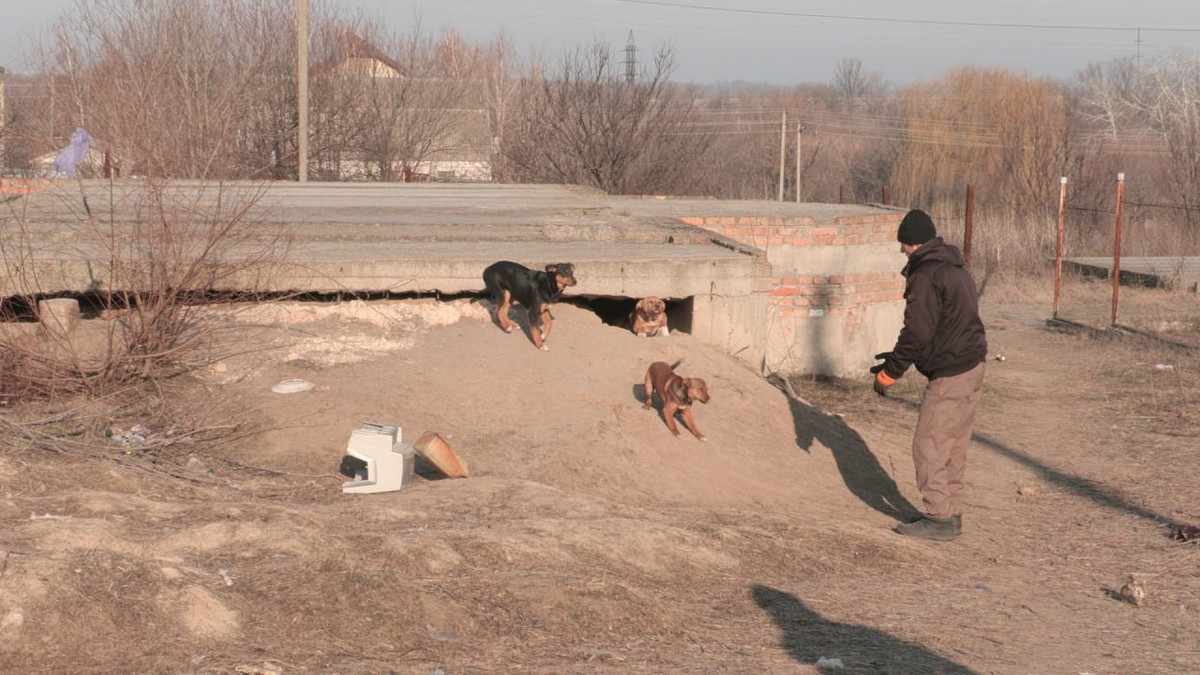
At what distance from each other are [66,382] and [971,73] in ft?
164

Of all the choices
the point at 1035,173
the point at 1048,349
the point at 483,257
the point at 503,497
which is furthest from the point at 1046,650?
the point at 1035,173

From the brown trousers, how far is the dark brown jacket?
0.31 feet

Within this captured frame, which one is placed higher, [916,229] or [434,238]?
[916,229]

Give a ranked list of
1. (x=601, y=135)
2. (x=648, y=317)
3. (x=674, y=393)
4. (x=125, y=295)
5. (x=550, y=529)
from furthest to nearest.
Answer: (x=601, y=135) → (x=648, y=317) → (x=125, y=295) → (x=674, y=393) → (x=550, y=529)

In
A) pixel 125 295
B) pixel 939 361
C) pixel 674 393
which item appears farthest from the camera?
pixel 125 295

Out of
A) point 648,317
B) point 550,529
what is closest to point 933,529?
point 550,529

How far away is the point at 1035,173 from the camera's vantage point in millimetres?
31062

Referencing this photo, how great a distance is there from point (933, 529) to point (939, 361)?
0.99m

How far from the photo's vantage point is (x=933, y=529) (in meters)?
7.59

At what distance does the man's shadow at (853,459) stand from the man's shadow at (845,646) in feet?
7.57

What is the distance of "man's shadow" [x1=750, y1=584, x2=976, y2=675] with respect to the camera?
5.22 meters

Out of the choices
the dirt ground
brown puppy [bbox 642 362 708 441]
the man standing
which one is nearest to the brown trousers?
the man standing

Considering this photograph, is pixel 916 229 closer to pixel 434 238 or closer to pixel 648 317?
pixel 648 317

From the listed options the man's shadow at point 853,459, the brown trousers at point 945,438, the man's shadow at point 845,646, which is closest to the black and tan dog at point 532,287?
the man's shadow at point 853,459
